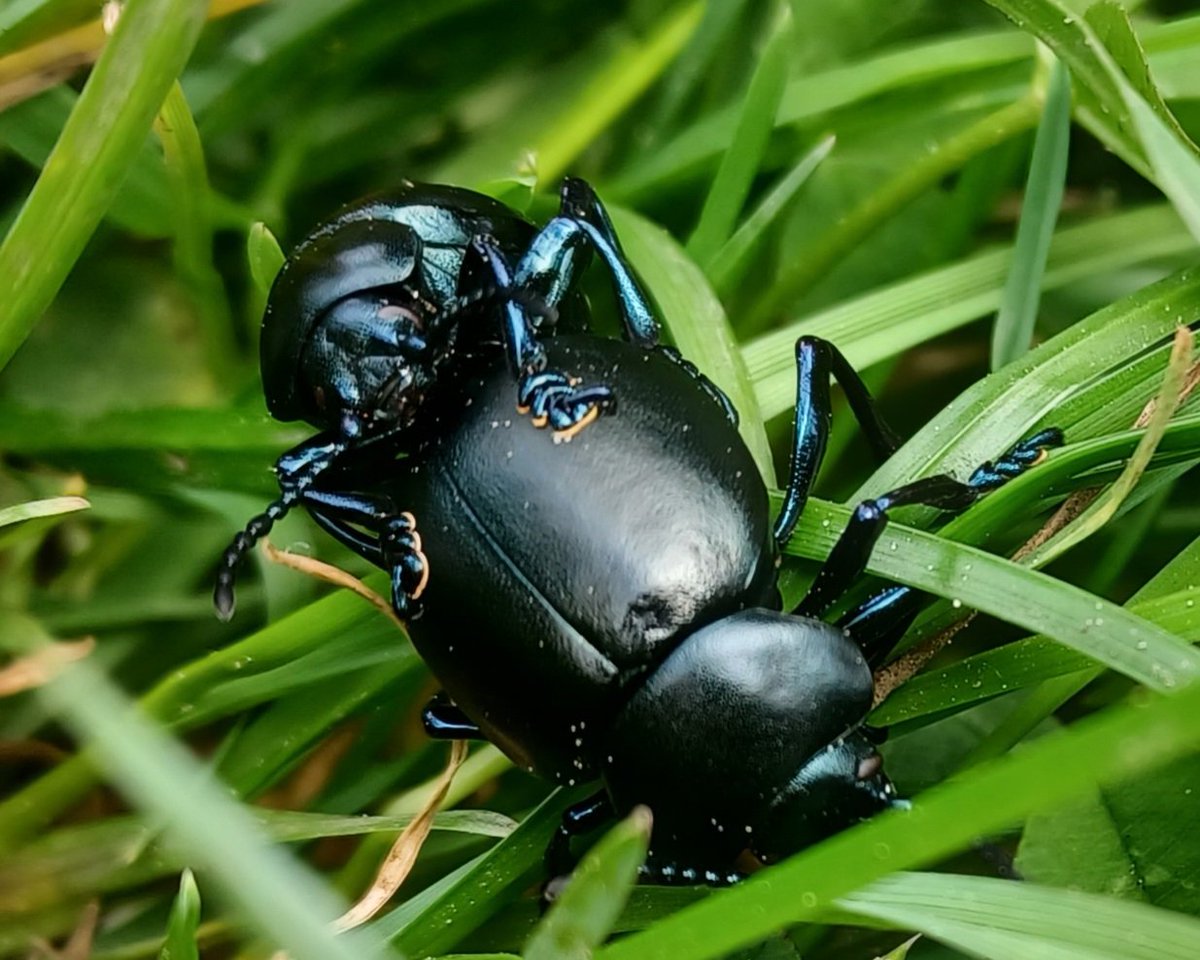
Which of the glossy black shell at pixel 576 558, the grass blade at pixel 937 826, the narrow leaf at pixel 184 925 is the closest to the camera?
the grass blade at pixel 937 826

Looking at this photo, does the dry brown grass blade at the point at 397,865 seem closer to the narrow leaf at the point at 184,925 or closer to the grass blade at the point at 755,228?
the narrow leaf at the point at 184,925

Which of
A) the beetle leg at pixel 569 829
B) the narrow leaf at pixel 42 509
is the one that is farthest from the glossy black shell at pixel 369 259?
the beetle leg at pixel 569 829

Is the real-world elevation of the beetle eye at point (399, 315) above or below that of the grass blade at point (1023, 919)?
above

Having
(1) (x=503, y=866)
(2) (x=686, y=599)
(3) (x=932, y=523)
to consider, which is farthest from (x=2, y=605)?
(3) (x=932, y=523)

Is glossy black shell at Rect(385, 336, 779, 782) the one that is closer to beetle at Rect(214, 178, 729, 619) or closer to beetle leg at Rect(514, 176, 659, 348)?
beetle at Rect(214, 178, 729, 619)

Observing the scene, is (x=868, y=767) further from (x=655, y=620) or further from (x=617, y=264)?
(x=617, y=264)

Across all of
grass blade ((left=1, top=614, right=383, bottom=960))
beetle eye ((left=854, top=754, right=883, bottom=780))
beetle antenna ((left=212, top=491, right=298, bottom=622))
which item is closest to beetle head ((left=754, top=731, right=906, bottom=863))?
beetle eye ((left=854, top=754, right=883, bottom=780))
